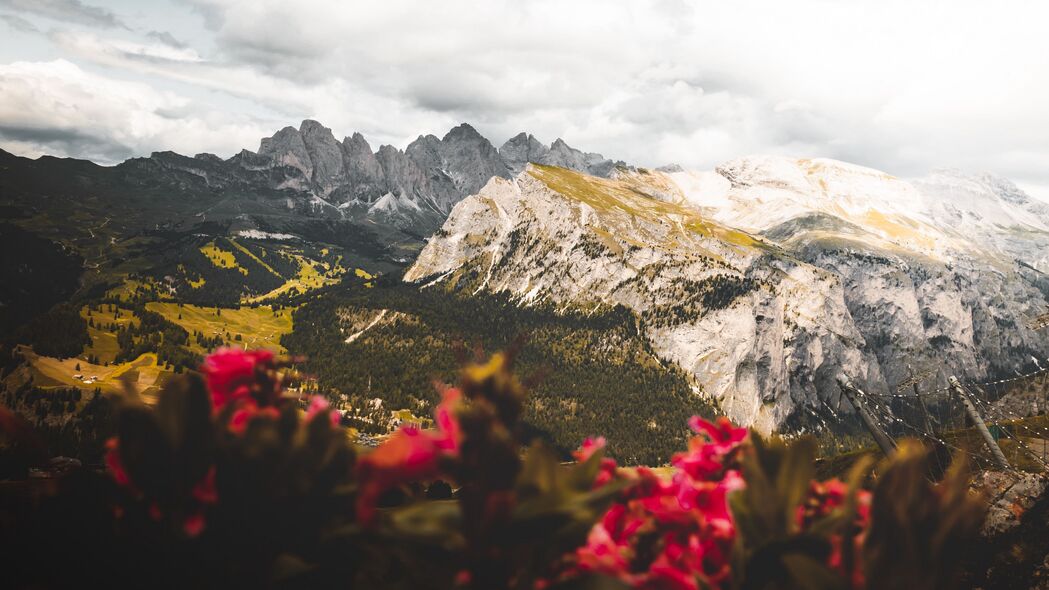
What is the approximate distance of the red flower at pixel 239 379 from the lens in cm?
269

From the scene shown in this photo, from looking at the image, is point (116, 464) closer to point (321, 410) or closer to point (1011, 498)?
point (321, 410)

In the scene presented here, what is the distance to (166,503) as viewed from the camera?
7.36 feet

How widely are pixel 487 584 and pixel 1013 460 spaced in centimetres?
5485

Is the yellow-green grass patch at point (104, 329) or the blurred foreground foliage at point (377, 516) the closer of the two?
the blurred foreground foliage at point (377, 516)

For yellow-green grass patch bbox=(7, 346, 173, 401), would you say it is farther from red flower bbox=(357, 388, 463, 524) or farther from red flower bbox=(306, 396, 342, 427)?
red flower bbox=(357, 388, 463, 524)

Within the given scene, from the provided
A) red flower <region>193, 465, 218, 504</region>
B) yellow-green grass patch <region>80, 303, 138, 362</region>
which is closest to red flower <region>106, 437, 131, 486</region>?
red flower <region>193, 465, 218, 504</region>

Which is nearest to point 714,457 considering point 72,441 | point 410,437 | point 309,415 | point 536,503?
point 536,503

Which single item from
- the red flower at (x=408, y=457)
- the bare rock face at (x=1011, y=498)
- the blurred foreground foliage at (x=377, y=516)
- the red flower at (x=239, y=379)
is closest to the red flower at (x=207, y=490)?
the blurred foreground foliage at (x=377, y=516)

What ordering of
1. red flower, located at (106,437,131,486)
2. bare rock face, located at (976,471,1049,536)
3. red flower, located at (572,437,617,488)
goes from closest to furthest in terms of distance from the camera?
red flower, located at (106,437,131,486) < red flower, located at (572,437,617,488) < bare rock face, located at (976,471,1049,536)

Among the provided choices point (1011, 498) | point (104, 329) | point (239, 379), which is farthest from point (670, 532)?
point (104, 329)

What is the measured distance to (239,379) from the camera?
2.75m

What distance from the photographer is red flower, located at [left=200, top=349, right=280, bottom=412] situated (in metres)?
2.69

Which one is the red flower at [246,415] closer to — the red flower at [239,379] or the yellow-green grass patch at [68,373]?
the red flower at [239,379]

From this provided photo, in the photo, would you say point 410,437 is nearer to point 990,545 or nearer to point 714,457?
point 714,457
